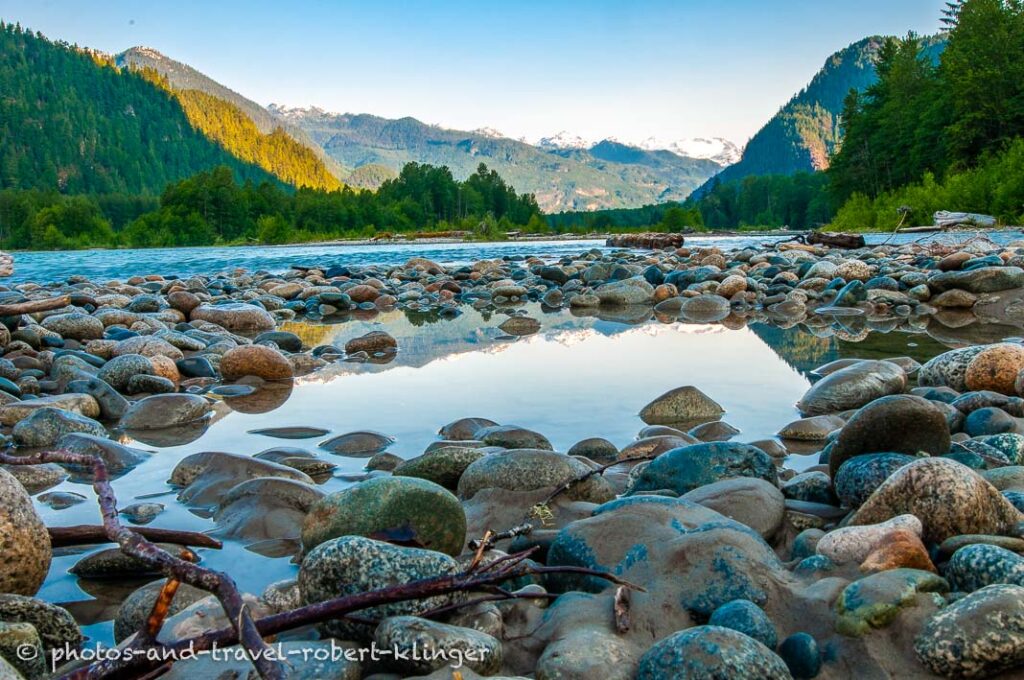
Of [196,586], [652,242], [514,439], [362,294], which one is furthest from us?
[652,242]

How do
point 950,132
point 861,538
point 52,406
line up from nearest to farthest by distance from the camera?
point 861,538 < point 52,406 < point 950,132

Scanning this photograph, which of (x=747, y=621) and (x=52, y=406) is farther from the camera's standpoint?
(x=52, y=406)

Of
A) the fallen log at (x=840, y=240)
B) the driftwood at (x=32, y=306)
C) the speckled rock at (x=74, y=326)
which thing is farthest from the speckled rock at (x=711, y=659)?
the fallen log at (x=840, y=240)

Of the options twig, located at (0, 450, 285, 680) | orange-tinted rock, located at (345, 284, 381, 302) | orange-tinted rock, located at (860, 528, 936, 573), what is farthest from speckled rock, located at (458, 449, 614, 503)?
orange-tinted rock, located at (345, 284, 381, 302)

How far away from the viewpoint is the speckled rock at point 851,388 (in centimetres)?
471

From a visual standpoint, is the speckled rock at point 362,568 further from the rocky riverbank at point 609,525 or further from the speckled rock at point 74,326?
the speckled rock at point 74,326

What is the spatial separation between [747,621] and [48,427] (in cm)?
402

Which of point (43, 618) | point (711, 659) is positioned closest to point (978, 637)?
point (711, 659)

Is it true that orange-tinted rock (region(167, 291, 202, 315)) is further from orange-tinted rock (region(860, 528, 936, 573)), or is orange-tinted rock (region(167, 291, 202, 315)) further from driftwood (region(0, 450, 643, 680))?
orange-tinted rock (region(860, 528, 936, 573))

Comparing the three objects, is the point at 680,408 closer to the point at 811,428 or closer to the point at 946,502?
the point at 811,428

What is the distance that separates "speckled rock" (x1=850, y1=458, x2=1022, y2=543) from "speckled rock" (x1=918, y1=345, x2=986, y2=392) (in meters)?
2.70

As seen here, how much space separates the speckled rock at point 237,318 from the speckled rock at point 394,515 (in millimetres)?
7441

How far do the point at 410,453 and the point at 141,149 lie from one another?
533 feet

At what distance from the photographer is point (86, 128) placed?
452 ft
